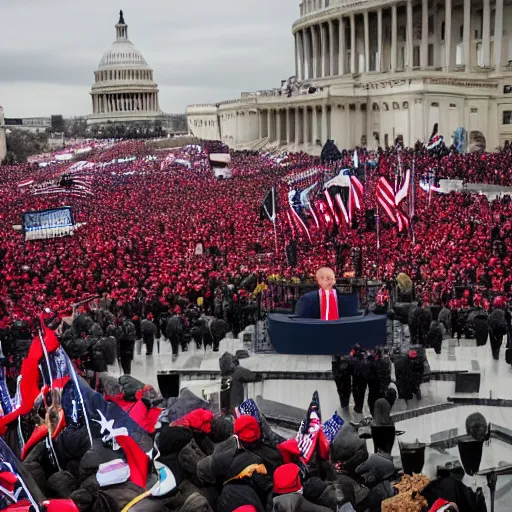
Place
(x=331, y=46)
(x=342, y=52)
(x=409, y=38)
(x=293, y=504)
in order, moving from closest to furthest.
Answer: (x=293, y=504)
(x=409, y=38)
(x=342, y=52)
(x=331, y=46)

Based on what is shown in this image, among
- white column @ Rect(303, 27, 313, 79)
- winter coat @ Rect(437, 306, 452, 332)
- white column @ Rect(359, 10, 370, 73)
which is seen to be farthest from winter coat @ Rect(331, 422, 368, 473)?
white column @ Rect(303, 27, 313, 79)

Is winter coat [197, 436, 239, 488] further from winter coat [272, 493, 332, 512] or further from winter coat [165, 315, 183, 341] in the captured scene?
winter coat [165, 315, 183, 341]

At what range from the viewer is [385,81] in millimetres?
75125

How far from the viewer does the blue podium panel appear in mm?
20469

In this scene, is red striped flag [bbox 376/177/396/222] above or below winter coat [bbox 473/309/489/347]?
above

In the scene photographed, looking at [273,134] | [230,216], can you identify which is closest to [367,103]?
[273,134]

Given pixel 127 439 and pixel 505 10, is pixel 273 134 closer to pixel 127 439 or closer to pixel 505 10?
pixel 505 10

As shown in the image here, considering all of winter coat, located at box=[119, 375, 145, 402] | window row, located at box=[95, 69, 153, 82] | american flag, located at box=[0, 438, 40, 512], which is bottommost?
winter coat, located at box=[119, 375, 145, 402]

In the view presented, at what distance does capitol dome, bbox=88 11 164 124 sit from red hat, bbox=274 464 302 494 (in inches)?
7388

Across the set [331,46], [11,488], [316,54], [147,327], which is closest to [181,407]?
[11,488]

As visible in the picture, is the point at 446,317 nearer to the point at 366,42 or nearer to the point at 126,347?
the point at 126,347

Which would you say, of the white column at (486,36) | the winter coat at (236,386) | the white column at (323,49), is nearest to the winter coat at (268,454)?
the winter coat at (236,386)

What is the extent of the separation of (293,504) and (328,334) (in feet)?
38.5

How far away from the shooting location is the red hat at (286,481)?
894cm
